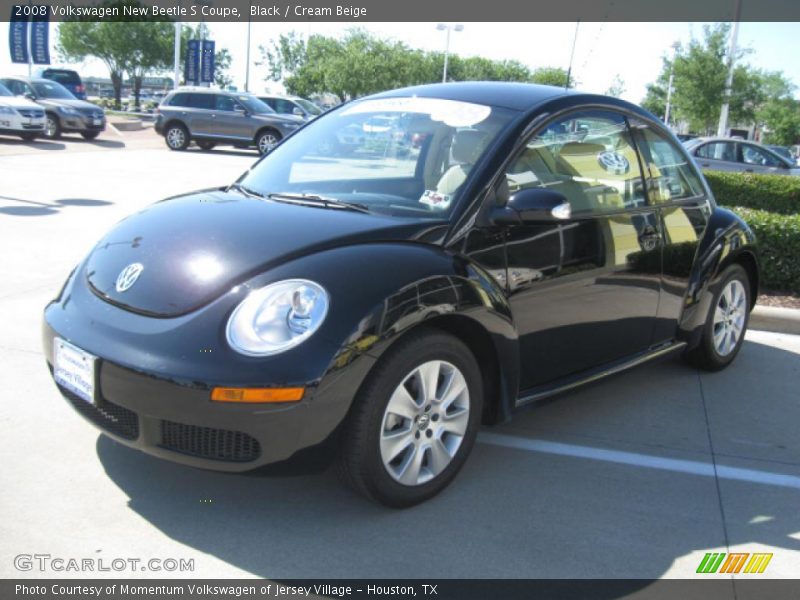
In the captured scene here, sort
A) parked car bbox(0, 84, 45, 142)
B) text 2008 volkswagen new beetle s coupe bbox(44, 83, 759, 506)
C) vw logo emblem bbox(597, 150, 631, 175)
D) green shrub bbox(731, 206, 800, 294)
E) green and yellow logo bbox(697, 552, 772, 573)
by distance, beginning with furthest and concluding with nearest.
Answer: parked car bbox(0, 84, 45, 142)
green shrub bbox(731, 206, 800, 294)
vw logo emblem bbox(597, 150, 631, 175)
green and yellow logo bbox(697, 552, 772, 573)
text 2008 volkswagen new beetle s coupe bbox(44, 83, 759, 506)

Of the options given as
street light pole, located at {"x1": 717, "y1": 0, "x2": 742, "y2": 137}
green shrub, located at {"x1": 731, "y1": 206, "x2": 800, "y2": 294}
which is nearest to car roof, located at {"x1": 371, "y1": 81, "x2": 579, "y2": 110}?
green shrub, located at {"x1": 731, "y1": 206, "x2": 800, "y2": 294}

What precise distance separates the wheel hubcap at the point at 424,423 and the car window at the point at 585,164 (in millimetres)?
978

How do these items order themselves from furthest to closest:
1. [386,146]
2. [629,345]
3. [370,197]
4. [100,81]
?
[100,81] < [629,345] < [386,146] < [370,197]

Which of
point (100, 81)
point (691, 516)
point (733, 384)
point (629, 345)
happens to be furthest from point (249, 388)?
point (100, 81)

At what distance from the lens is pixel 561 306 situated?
374 centimetres

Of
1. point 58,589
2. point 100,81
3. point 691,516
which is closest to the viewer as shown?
point 58,589

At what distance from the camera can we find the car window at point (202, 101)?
22.6 m

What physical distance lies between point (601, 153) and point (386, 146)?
1.11 metres

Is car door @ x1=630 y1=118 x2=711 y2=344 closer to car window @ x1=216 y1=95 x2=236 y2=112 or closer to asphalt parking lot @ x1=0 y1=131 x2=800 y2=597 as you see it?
asphalt parking lot @ x1=0 y1=131 x2=800 y2=597

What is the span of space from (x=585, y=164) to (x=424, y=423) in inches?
65.8

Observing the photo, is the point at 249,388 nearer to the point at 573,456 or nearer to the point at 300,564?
the point at 300,564

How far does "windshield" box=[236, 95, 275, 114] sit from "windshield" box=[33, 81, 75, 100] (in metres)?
5.32

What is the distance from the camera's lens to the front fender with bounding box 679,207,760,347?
4.67m

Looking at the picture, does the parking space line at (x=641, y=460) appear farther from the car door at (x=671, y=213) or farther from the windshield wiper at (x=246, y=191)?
the windshield wiper at (x=246, y=191)
